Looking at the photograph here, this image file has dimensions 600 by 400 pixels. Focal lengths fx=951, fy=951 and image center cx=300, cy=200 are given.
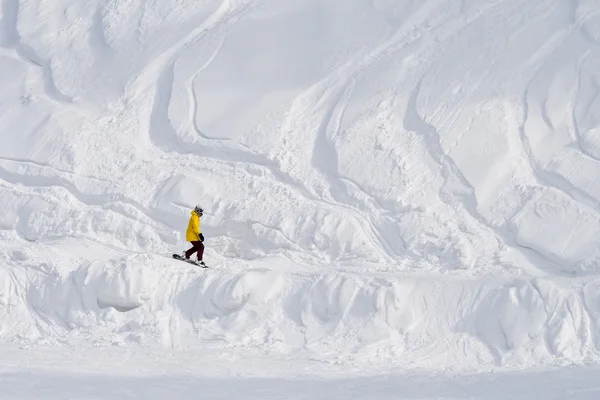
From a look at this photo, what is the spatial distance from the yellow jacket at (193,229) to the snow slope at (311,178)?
48 cm

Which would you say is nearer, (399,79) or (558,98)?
(558,98)

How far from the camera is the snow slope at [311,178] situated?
13.7 meters

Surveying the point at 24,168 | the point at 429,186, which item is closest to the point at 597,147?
the point at 429,186

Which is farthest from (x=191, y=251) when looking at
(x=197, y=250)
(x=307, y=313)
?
(x=307, y=313)

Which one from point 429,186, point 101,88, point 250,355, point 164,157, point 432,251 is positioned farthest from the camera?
point 101,88

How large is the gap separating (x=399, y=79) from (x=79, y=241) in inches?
250

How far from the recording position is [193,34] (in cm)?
1942

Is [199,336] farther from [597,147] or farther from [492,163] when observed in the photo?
[597,147]

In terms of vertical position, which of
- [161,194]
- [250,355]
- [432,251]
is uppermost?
[161,194]

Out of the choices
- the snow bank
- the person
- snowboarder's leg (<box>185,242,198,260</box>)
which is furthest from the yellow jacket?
the snow bank

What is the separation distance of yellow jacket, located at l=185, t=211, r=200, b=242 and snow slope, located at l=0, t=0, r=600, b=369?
0.48 m

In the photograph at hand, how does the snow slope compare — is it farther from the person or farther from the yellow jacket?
the yellow jacket

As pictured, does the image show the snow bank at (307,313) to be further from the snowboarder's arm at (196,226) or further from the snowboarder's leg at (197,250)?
the snowboarder's arm at (196,226)

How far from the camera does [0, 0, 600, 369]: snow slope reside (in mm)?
13672
